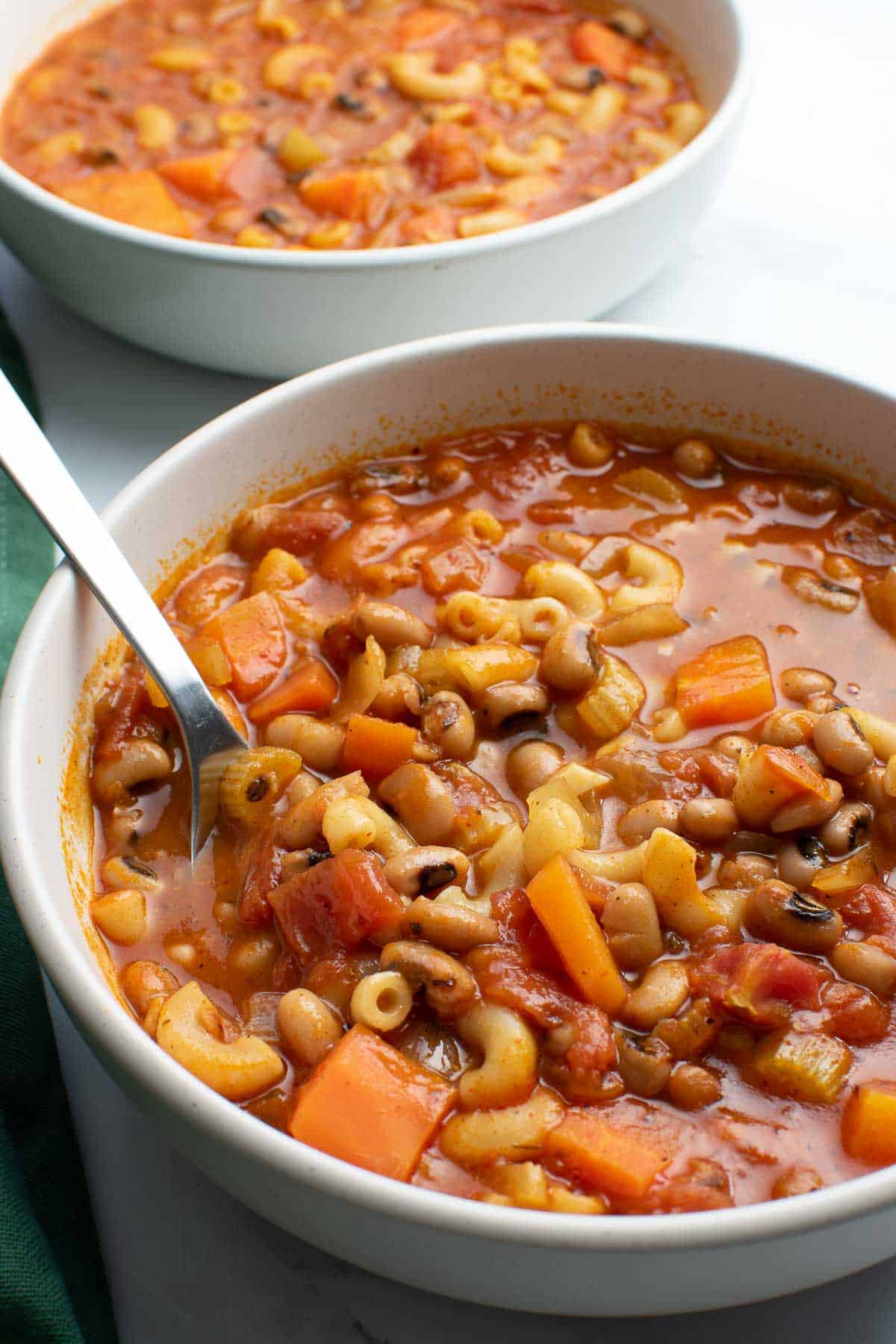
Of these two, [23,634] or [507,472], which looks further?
[507,472]

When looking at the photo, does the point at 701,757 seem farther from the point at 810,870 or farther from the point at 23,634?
the point at 23,634

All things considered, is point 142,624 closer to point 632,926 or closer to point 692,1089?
point 632,926

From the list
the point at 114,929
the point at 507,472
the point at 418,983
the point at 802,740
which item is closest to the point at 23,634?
the point at 114,929

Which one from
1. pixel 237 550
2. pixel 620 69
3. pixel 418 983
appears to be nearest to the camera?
pixel 418 983

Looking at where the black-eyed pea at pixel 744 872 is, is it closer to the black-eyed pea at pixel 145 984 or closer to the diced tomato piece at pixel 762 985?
the diced tomato piece at pixel 762 985

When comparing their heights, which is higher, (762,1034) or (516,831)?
(516,831)

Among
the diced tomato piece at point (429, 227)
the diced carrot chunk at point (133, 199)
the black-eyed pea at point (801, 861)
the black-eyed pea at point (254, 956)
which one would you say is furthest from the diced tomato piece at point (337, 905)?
the diced carrot chunk at point (133, 199)
